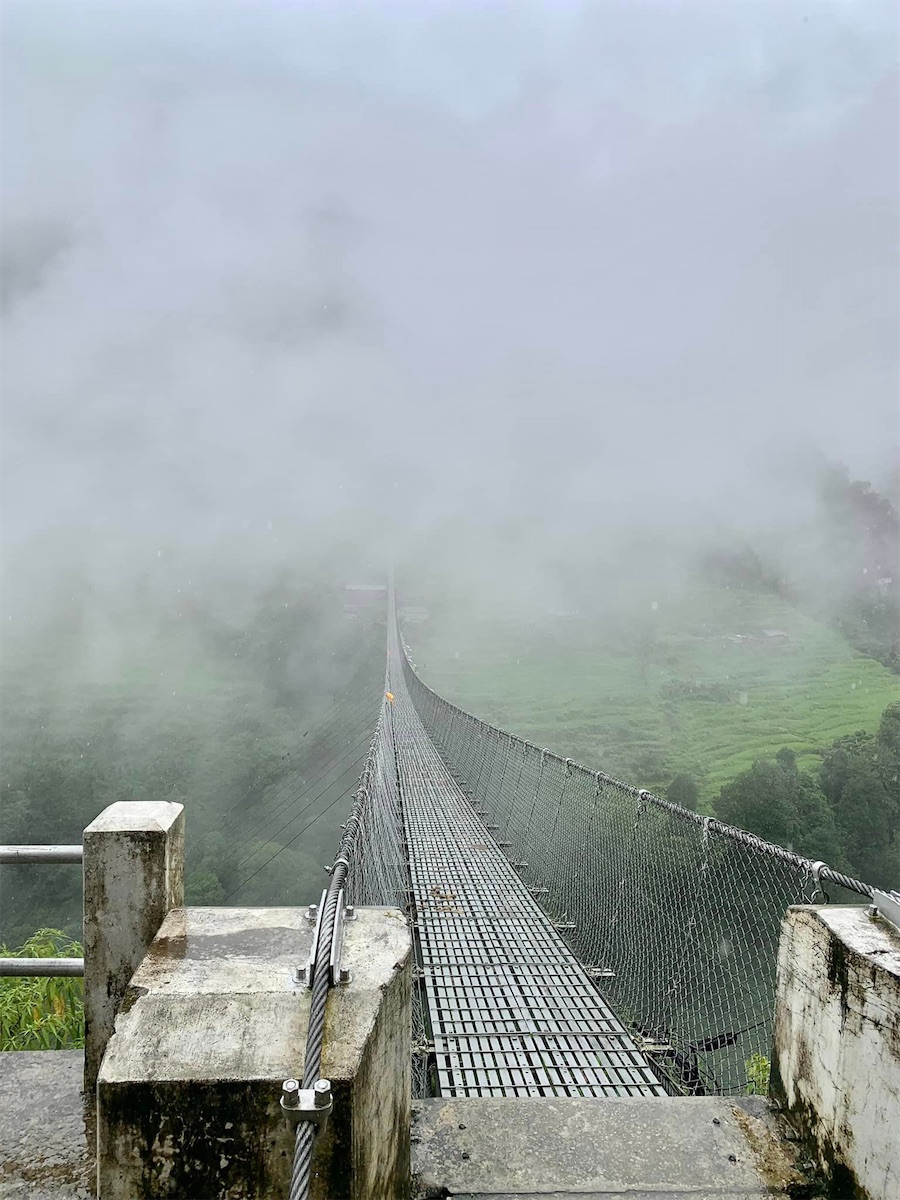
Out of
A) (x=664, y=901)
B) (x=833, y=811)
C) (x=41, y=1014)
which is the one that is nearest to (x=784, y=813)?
(x=833, y=811)

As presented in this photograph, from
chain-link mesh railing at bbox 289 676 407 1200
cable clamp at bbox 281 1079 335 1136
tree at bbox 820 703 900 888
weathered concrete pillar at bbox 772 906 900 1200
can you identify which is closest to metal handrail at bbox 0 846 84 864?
chain-link mesh railing at bbox 289 676 407 1200

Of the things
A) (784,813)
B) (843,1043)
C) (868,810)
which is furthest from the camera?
(868,810)

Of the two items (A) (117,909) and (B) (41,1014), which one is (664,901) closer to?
(B) (41,1014)

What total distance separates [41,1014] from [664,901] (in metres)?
2.88

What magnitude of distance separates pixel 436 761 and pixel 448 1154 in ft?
25.0

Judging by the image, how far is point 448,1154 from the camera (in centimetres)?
124

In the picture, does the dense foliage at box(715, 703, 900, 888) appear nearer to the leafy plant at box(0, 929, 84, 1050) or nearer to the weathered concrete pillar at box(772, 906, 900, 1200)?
the leafy plant at box(0, 929, 84, 1050)

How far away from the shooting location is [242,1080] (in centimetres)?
95

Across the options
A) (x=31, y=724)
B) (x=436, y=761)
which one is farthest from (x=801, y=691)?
(x=31, y=724)

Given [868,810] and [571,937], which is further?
[868,810]

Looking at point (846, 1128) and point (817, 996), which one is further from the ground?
point (817, 996)

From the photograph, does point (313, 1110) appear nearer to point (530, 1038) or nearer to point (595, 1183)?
point (595, 1183)

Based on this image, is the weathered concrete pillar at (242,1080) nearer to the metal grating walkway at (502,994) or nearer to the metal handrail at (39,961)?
the metal handrail at (39,961)

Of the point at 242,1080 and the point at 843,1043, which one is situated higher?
the point at 242,1080
